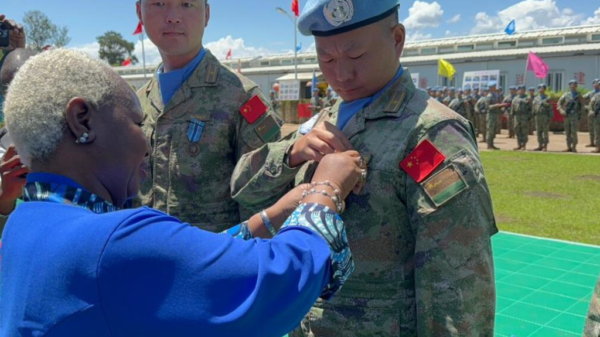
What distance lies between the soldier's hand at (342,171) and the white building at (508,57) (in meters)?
23.2

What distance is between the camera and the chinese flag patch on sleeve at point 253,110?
2.88m

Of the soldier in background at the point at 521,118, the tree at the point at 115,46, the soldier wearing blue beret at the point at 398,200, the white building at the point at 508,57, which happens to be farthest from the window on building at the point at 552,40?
the tree at the point at 115,46

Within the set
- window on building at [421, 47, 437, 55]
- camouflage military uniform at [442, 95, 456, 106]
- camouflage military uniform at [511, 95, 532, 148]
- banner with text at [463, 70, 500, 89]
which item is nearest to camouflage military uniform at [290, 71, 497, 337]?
camouflage military uniform at [511, 95, 532, 148]

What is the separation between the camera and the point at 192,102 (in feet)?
9.55

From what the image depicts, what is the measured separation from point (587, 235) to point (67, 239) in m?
7.13

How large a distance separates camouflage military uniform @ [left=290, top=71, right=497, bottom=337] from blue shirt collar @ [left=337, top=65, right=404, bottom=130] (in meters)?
0.02

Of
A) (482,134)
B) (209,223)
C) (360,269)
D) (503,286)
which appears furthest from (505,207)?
(482,134)

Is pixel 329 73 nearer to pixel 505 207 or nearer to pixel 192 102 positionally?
pixel 192 102

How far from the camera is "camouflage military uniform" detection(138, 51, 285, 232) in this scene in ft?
9.44

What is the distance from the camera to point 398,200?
5.68 ft

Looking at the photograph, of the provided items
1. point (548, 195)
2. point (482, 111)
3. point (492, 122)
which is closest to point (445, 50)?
point (482, 111)

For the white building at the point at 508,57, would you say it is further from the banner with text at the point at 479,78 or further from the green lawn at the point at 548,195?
the green lawn at the point at 548,195

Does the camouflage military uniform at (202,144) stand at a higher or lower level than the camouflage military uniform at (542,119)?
higher

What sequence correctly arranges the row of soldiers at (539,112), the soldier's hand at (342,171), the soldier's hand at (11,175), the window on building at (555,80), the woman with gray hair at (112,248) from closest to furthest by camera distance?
the woman with gray hair at (112,248)
the soldier's hand at (342,171)
the soldier's hand at (11,175)
the row of soldiers at (539,112)
the window on building at (555,80)
